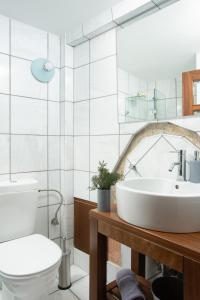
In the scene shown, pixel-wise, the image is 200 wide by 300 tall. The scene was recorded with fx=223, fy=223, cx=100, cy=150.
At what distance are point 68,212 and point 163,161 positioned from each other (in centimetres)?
97

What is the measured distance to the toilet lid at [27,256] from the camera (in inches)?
43.7

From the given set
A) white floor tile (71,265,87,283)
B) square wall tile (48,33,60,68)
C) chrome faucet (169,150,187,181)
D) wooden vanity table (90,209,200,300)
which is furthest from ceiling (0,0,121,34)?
white floor tile (71,265,87,283)

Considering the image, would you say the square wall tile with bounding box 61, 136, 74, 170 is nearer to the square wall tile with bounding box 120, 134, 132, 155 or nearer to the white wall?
the white wall

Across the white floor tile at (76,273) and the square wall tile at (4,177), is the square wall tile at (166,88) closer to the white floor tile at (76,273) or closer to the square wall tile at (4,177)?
the square wall tile at (4,177)

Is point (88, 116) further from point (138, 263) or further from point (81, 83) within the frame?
point (138, 263)

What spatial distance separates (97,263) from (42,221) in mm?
827

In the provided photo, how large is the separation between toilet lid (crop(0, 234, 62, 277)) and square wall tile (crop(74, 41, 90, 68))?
1.35 meters

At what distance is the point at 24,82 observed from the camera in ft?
5.51

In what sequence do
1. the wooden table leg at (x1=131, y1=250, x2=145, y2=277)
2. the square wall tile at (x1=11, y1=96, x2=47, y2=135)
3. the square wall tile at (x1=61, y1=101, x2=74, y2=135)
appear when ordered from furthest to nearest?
the square wall tile at (x1=61, y1=101, x2=74, y2=135) < the square wall tile at (x1=11, y1=96, x2=47, y2=135) < the wooden table leg at (x1=131, y1=250, x2=145, y2=277)

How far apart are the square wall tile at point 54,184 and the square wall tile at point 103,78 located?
707mm

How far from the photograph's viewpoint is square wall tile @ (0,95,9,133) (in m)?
1.57

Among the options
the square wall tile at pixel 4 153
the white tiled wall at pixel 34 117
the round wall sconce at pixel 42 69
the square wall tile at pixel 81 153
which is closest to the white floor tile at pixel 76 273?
the white tiled wall at pixel 34 117

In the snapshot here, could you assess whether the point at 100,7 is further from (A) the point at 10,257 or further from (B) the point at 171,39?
(A) the point at 10,257

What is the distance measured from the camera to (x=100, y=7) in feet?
4.89
